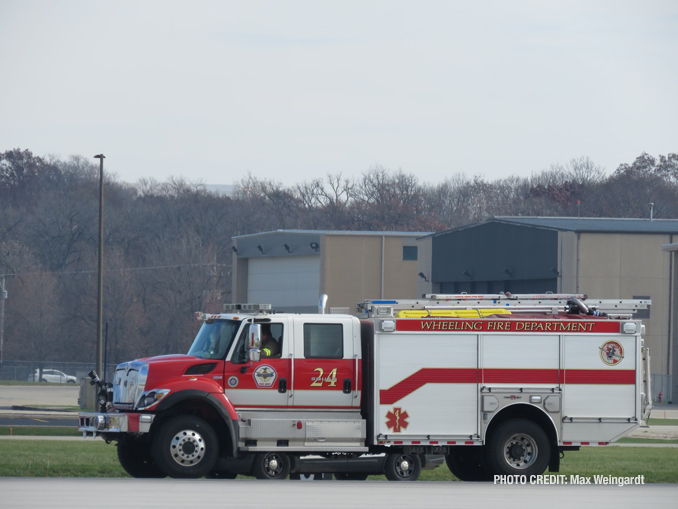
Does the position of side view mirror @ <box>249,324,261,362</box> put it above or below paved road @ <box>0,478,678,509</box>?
above

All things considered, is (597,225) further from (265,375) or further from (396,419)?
(265,375)

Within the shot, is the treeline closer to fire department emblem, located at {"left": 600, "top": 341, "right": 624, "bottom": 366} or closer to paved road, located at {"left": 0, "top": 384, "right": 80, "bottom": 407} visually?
paved road, located at {"left": 0, "top": 384, "right": 80, "bottom": 407}

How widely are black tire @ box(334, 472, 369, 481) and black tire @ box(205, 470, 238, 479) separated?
Result: 1.58 metres

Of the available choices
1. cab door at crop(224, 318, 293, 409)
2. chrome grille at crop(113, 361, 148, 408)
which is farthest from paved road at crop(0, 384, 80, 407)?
cab door at crop(224, 318, 293, 409)

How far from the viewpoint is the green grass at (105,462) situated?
1752cm

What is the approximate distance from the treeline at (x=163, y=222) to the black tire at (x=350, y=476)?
71203 mm

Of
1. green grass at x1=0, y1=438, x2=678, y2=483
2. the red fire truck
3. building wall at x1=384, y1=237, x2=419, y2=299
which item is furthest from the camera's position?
building wall at x1=384, y1=237, x2=419, y2=299

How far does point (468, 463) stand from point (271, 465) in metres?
3.17

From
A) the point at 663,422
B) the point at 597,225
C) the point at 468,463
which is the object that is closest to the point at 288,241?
the point at 597,225

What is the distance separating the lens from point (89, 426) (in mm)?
15133

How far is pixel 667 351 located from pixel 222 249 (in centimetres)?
5393

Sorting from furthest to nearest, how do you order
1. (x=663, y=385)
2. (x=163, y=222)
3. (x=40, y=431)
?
(x=163, y=222) < (x=663, y=385) < (x=40, y=431)

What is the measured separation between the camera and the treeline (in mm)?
89625

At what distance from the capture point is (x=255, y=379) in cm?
1524
